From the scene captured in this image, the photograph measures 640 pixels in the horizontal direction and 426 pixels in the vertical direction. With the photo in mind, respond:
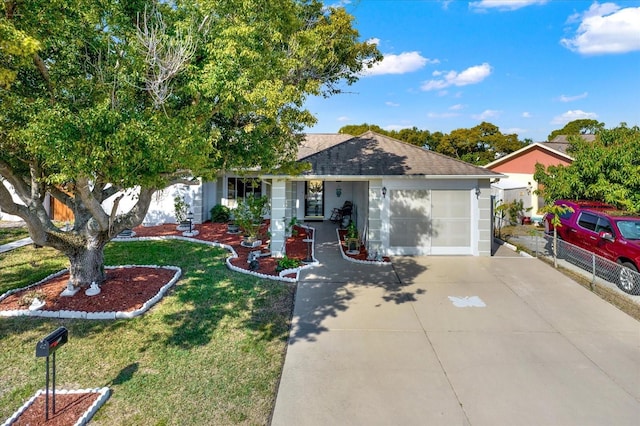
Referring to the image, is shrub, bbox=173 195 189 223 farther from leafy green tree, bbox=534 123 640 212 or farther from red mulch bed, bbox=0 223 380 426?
leafy green tree, bbox=534 123 640 212

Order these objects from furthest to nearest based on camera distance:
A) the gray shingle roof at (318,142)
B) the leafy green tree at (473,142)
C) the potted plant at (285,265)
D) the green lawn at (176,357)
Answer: the leafy green tree at (473,142)
the gray shingle roof at (318,142)
the potted plant at (285,265)
the green lawn at (176,357)

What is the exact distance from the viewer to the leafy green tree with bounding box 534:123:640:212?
11984 mm

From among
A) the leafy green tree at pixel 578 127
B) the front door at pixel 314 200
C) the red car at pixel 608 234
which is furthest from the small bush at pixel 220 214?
the leafy green tree at pixel 578 127

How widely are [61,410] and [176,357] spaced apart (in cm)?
152

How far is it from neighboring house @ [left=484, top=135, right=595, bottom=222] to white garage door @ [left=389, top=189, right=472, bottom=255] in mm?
9293

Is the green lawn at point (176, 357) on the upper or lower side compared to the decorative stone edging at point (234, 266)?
lower

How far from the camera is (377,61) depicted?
40.3 feet

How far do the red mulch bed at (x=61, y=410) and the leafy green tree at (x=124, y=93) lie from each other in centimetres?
294

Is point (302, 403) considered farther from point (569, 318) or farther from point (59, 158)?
point (569, 318)

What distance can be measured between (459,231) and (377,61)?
662 cm

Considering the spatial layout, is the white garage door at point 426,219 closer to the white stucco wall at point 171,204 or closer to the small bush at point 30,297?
the small bush at point 30,297

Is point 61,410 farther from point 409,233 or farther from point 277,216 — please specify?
point 409,233

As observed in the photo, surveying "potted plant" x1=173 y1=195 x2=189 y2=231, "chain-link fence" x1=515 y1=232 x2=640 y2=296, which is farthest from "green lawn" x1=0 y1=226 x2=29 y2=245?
"chain-link fence" x1=515 y1=232 x2=640 y2=296

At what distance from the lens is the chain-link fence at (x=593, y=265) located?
332 inches
